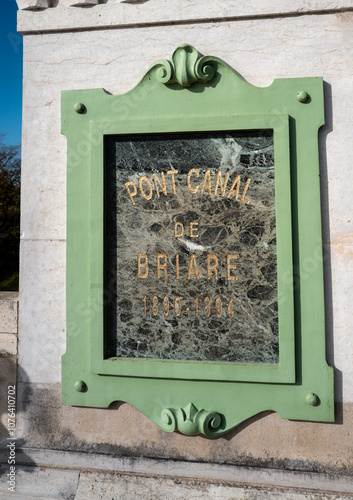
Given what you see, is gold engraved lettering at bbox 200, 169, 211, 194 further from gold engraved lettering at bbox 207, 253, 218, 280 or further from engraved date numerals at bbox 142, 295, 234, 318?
engraved date numerals at bbox 142, 295, 234, 318

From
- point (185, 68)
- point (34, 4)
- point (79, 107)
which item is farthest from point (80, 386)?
point (34, 4)

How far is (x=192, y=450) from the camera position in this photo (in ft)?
10.9

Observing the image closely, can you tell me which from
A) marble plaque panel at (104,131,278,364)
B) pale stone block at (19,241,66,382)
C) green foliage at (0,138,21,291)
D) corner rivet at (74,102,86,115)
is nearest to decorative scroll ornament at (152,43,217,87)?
marble plaque panel at (104,131,278,364)

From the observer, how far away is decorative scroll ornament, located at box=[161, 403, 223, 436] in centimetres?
318

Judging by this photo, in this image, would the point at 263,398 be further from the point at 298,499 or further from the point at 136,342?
the point at 136,342

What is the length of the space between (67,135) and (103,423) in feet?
7.32

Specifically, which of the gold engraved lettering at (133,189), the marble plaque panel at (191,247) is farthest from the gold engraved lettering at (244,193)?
the gold engraved lettering at (133,189)

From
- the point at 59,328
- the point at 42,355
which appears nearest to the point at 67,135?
the point at 59,328

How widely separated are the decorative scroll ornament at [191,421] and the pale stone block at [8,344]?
1308mm

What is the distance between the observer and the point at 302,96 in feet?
10.4

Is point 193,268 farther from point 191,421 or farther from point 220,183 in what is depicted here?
point 191,421

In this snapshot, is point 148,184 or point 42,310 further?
point 42,310

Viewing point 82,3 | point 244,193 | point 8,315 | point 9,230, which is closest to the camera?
point 244,193

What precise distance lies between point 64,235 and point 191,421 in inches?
66.6
